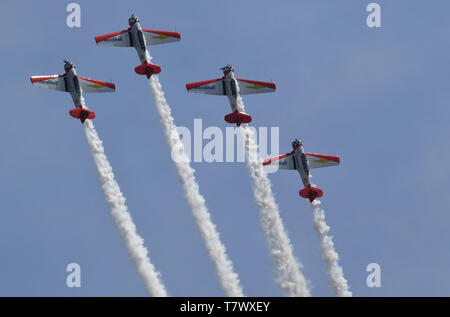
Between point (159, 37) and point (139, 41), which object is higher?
point (159, 37)

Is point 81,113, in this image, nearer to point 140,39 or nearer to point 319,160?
point 140,39

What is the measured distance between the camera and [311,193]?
13788 centimetres

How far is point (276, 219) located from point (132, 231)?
16.3 metres

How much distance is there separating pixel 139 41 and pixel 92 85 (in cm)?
766

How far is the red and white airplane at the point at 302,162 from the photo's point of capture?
453 ft

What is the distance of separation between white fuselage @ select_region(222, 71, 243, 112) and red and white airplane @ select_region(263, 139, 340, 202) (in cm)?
799

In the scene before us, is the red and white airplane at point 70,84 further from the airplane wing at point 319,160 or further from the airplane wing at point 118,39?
the airplane wing at point 319,160

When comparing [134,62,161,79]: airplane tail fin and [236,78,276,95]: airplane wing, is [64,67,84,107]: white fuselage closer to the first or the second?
[134,62,161,79]: airplane tail fin

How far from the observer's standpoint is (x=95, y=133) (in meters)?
140

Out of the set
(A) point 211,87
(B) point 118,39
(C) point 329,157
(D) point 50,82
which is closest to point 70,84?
(D) point 50,82

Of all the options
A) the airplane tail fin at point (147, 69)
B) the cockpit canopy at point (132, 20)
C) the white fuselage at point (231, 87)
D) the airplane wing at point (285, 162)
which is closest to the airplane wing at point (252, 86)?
the white fuselage at point (231, 87)
